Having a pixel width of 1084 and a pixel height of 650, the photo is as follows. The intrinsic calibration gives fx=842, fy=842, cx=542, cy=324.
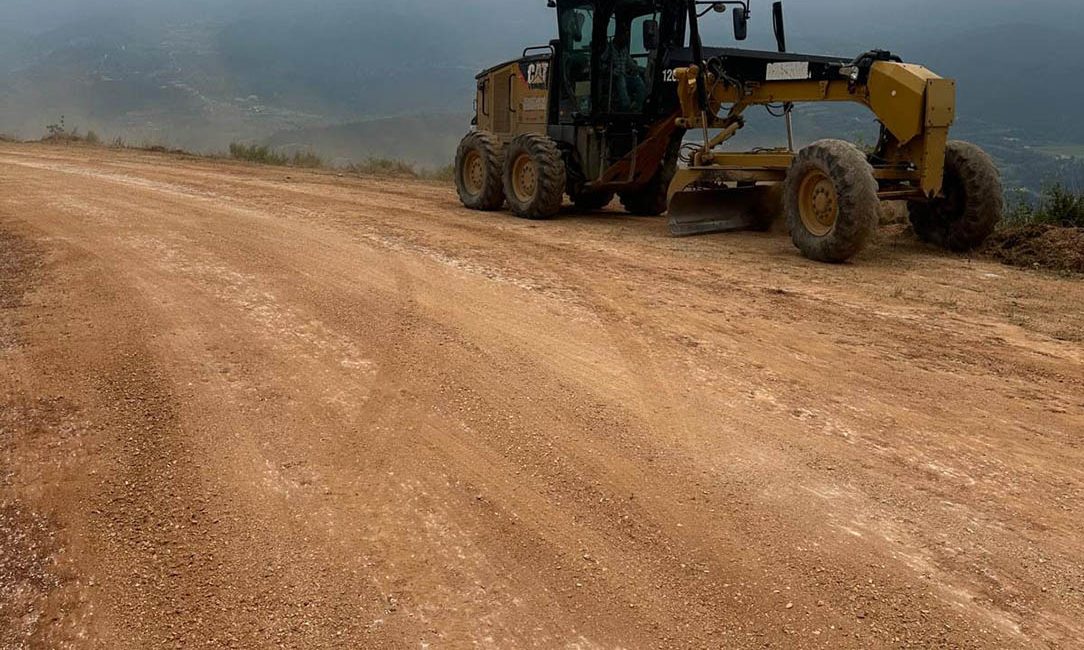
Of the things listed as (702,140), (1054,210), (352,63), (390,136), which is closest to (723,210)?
(702,140)

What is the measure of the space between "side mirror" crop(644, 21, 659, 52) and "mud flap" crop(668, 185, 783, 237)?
226 centimetres

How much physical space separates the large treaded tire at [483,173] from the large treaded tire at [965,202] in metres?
5.76

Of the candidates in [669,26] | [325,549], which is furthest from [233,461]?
[669,26]

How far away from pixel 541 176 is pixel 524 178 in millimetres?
645

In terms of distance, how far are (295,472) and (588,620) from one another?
4.82 ft

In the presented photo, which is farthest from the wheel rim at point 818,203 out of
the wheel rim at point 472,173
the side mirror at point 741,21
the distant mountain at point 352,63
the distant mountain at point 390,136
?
the distant mountain at point 390,136

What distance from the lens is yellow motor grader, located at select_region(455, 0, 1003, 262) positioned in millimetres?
8148

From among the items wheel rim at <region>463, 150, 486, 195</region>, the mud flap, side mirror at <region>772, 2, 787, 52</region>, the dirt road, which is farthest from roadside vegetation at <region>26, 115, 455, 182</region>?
the dirt road

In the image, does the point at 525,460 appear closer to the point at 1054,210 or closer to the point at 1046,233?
the point at 1046,233

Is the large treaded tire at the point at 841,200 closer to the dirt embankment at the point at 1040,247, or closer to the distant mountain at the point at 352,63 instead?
the dirt embankment at the point at 1040,247

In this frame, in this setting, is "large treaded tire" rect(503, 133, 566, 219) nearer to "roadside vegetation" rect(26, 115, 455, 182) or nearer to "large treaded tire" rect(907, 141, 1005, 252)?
"large treaded tire" rect(907, 141, 1005, 252)

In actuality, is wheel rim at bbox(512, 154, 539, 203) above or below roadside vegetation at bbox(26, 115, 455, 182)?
below

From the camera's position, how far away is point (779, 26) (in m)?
10.1

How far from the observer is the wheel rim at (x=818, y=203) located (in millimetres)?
8172
